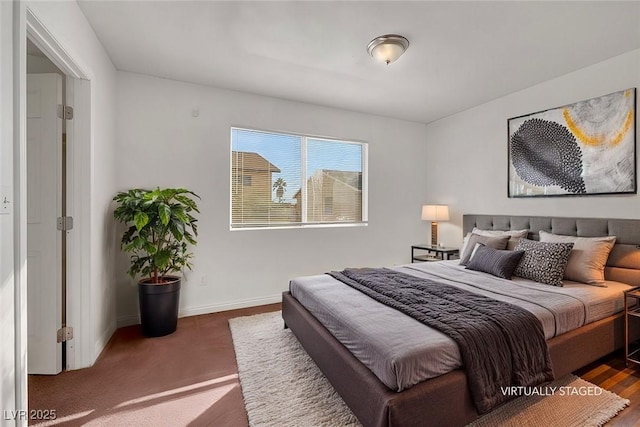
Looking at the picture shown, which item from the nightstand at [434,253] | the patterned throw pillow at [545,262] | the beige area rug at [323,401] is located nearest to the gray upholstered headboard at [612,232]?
the patterned throw pillow at [545,262]

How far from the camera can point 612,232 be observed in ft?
8.99

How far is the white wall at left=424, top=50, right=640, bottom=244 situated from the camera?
2.77m

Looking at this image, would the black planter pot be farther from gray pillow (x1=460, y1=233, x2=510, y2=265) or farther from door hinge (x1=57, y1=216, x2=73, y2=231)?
gray pillow (x1=460, y1=233, x2=510, y2=265)

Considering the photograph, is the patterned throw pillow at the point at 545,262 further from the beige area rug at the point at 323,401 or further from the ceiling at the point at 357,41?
the ceiling at the point at 357,41

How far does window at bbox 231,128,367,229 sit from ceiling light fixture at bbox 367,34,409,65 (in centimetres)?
175

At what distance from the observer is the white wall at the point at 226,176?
313 centimetres

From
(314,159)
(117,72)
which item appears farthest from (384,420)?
(117,72)

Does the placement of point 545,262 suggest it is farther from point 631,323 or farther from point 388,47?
point 388,47

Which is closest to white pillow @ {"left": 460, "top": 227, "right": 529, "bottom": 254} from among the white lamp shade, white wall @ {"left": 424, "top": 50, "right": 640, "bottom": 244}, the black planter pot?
white wall @ {"left": 424, "top": 50, "right": 640, "bottom": 244}

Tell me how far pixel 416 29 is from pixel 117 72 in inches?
119

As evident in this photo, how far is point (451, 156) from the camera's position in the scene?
4.50 metres

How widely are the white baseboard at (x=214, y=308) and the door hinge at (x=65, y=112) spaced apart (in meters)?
2.05

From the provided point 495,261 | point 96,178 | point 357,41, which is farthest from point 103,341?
point 495,261

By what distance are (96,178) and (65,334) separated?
4.12ft
